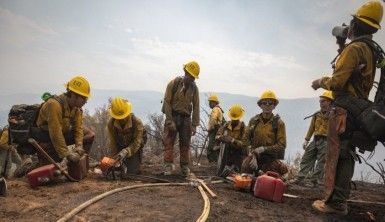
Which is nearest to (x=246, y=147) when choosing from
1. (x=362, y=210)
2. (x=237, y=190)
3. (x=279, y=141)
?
(x=279, y=141)

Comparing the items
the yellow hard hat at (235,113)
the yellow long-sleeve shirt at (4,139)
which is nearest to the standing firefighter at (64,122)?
the yellow long-sleeve shirt at (4,139)

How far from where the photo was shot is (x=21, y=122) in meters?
6.29

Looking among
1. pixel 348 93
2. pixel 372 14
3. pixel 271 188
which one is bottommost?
pixel 271 188

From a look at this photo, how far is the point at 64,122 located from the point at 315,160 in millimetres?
6022

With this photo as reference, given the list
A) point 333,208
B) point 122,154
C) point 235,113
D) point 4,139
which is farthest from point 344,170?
point 4,139

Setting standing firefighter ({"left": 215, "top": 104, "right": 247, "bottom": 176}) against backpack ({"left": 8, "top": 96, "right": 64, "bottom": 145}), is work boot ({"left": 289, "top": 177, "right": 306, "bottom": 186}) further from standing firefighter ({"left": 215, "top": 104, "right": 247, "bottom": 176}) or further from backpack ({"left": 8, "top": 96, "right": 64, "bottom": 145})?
backpack ({"left": 8, "top": 96, "right": 64, "bottom": 145})

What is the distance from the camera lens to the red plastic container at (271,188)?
531 cm

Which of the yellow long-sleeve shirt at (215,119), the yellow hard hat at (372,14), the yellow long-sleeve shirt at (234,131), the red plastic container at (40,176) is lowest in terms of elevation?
the red plastic container at (40,176)

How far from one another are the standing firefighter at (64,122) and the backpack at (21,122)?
96mm

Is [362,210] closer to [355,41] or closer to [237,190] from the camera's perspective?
[237,190]

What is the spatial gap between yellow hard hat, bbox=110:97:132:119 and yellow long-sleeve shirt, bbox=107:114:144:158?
0.68 ft

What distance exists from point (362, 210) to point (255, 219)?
1.80m

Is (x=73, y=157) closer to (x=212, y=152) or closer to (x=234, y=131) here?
(x=234, y=131)

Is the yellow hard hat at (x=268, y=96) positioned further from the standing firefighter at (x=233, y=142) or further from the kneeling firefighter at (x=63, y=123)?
the kneeling firefighter at (x=63, y=123)
